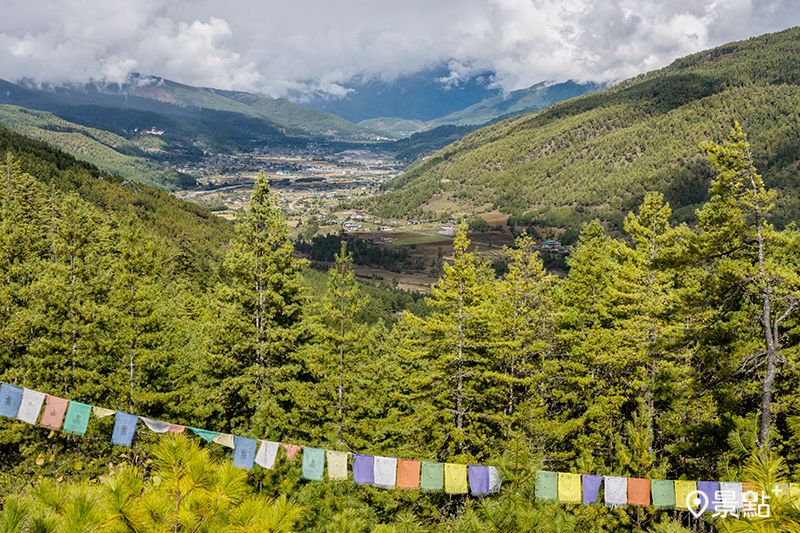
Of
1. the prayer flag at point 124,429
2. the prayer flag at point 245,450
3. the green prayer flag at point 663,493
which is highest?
the prayer flag at point 124,429

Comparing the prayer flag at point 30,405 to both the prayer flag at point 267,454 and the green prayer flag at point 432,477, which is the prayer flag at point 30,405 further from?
the green prayer flag at point 432,477

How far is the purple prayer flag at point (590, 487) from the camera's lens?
1230 cm

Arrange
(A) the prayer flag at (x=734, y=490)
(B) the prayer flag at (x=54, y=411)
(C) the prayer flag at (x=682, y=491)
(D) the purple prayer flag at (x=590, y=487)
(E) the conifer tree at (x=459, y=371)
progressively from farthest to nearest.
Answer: (E) the conifer tree at (x=459, y=371), (B) the prayer flag at (x=54, y=411), (D) the purple prayer flag at (x=590, y=487), (C) the prayer flag at (x=682, y=491), (A) the prayer flag at (x=734, y=490)

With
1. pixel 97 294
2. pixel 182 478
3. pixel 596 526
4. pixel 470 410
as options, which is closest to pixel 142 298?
pixel 97 294

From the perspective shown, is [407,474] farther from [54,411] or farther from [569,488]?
[54,411]

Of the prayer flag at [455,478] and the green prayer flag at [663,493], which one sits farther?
the prayer flag at [455,478]

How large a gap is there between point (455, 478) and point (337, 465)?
3303mm

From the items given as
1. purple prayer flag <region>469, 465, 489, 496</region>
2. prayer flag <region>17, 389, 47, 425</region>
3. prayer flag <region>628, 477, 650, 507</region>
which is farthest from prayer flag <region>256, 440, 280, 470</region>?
prayer flag <region>628, 477, 650, 507</region>

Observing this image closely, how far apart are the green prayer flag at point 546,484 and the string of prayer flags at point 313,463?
5752mm

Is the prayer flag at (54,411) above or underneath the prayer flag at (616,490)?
above

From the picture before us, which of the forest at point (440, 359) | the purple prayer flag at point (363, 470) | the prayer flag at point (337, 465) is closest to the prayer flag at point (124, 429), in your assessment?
the forest at point (440, 359)

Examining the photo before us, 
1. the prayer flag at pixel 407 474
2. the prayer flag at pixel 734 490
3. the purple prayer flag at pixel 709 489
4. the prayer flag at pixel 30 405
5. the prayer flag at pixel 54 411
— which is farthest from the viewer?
the prayer flag at pixel 54 411

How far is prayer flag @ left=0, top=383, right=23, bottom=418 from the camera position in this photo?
13086 millimetres

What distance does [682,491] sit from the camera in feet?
39.9
